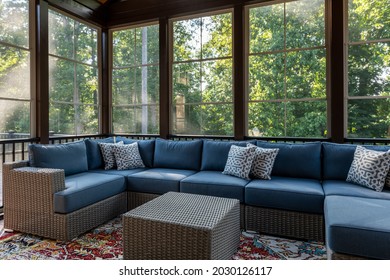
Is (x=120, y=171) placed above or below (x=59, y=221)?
above

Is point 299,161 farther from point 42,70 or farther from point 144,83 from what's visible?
point 42,70

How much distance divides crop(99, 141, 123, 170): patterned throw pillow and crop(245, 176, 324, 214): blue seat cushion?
186 centimetres

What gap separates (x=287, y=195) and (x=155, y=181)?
1.42m

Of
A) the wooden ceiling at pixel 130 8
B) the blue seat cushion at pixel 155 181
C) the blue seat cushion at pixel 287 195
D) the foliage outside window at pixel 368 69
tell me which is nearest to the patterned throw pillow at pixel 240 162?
the blue seat cushion at pixel 287 195

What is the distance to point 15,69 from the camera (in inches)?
127

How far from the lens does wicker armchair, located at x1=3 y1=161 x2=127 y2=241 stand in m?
2.42

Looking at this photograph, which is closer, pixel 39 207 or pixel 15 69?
pixel 39 207

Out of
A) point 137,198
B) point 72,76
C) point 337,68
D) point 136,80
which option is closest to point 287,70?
point 337,68

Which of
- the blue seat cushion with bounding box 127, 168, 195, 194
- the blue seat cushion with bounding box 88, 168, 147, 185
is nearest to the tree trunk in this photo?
the blue seat cushion with bounding box 88, 168, 147, 185

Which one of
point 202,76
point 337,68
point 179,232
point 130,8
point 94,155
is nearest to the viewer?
point 179,232

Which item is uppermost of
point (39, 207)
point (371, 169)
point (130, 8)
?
point (130, 8)

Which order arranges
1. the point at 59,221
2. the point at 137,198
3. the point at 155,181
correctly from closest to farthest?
the point at 59,221
the point at 155,181
the point at 137,198

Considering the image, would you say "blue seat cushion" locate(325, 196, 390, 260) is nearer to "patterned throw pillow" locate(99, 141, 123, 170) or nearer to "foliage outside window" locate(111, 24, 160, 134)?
"patterned throw pillow" locate(99, 141, 123, 170)
